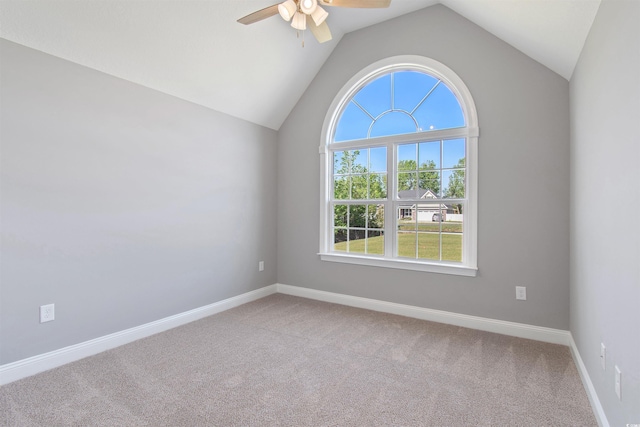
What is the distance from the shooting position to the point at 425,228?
332cm

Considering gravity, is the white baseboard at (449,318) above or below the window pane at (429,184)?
below

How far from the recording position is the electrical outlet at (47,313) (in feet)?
7.14

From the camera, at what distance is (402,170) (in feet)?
11.4

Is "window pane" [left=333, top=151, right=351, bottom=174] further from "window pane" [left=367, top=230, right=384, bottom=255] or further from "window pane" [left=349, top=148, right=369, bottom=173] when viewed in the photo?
"window pane" [left=367, top=230, right=384, bottom=255]

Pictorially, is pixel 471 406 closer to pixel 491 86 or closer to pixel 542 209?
pixel 542 209

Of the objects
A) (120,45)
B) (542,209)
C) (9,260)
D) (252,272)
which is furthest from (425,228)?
(9,260)

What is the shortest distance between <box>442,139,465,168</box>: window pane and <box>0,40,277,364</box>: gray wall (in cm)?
237

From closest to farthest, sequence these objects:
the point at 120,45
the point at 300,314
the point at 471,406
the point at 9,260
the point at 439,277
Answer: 1. the point at 471,406
2. the point at 9,260
3. the point at 120,45
4. the point at 439,277
5. the point at 300,314

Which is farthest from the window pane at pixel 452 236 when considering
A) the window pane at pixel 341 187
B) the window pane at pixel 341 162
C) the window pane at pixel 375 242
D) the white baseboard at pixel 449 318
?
the window pane at pixel 341 162

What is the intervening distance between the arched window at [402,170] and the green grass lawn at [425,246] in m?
0.01

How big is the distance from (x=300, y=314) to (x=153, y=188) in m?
1.99

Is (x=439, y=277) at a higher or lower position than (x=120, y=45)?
lower

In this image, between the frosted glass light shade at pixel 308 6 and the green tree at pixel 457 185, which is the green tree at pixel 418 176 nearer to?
the green tree at pixel 457 185

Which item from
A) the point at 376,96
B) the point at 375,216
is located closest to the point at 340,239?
the point at 375,216
